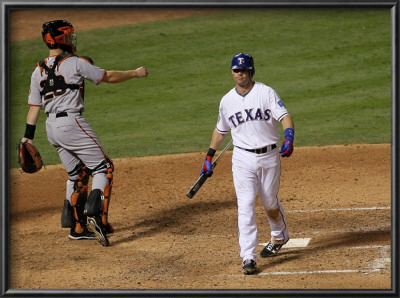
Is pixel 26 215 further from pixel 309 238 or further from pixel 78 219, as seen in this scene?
pixel 309 238

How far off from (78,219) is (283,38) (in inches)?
427

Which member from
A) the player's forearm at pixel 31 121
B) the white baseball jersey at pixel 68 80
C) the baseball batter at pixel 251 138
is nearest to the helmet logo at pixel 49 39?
the white baseball jersey at pixel 68 80

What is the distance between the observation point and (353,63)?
16047mm

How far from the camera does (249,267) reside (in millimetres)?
6473

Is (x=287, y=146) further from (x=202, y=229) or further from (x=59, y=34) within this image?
(x=59, y=34)

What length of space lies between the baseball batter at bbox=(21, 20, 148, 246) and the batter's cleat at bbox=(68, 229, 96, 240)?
324mm

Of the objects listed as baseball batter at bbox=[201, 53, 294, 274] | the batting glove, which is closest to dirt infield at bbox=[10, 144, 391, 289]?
baseball batter at bbox=[201, 53, 294, 274]

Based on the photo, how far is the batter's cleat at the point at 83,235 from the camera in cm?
793

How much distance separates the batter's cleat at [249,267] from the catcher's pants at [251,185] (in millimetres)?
42

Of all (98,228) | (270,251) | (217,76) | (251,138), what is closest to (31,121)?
(98,228)

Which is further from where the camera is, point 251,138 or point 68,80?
point 68,80

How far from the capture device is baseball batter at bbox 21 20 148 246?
7398 mm

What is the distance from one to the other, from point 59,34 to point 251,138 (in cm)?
218

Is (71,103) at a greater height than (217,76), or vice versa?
(71,103)
